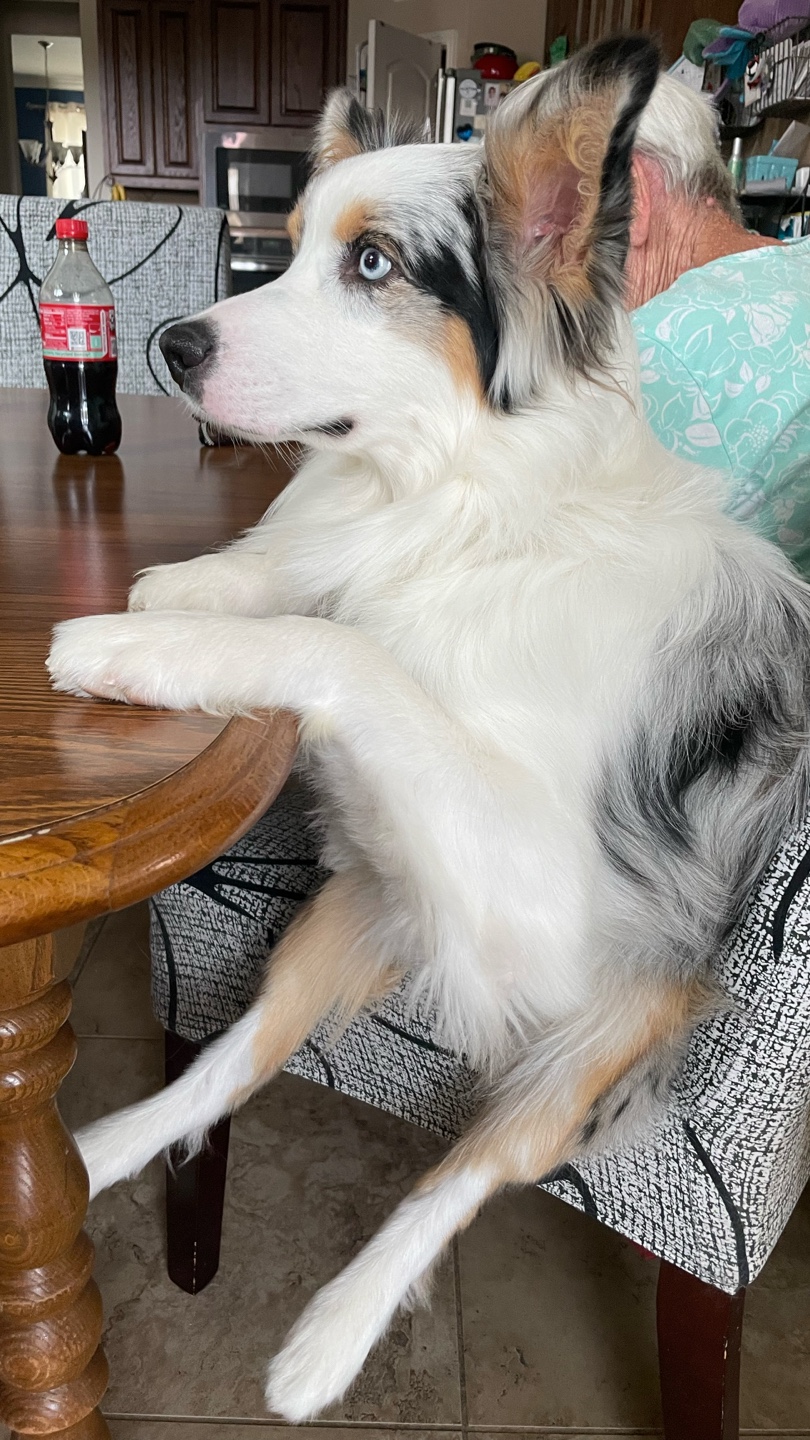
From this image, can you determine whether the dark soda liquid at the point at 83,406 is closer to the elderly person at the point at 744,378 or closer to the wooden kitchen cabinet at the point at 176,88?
the elderly person at the point at 744,378

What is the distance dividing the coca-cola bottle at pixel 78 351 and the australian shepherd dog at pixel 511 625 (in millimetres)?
542

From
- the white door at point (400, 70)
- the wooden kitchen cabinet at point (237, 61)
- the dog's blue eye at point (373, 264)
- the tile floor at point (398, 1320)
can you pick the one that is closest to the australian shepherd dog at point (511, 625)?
the dog's blue eye at point (373, 264)

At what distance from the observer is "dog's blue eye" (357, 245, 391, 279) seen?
3.24ft

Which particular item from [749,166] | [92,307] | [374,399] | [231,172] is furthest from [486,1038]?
[231,172]

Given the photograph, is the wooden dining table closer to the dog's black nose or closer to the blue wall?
the dog's black nose

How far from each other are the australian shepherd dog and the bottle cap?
57 centimetres

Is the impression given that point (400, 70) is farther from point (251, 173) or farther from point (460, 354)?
point (460, 354)

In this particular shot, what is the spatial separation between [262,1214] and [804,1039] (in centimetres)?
107

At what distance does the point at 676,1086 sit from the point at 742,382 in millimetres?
871

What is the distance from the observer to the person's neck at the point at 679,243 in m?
1.63

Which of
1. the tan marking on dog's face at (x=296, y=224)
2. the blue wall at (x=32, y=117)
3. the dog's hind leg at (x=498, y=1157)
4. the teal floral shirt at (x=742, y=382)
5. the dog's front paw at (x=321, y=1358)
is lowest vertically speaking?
the dog's front paw at (x=321, y=1358)

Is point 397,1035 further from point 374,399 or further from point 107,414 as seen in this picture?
point 107,414

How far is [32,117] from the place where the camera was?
9.85m

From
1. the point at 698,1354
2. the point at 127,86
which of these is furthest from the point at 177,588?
the point at 127,86
